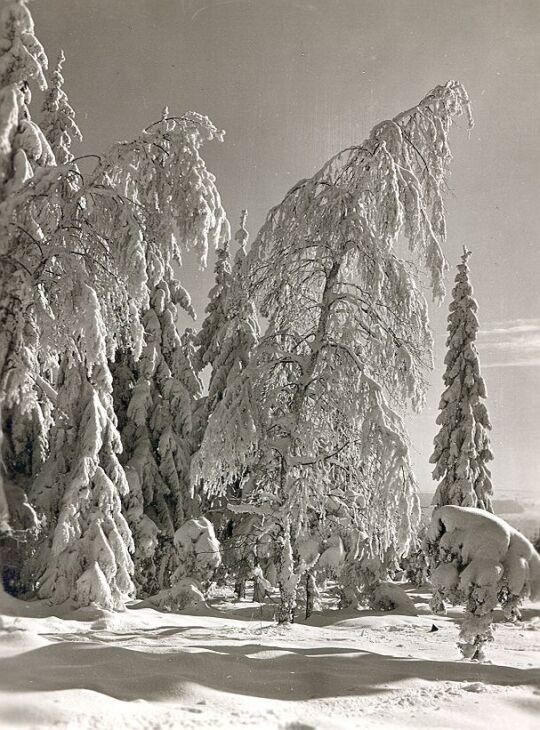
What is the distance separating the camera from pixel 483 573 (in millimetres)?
7668

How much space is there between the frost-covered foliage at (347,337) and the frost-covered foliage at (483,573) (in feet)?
2.33

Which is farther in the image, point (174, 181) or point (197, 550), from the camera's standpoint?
point (197, 550)

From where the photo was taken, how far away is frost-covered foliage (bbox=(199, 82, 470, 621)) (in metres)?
8.69

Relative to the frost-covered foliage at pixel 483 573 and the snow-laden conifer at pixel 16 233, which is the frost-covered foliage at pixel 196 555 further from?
the snow-laden conifer at pixel 16 233

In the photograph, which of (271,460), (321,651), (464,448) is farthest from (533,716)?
(464,448)

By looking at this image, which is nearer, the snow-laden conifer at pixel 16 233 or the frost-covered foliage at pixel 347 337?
the snow-laden conifer at pixel 16 233

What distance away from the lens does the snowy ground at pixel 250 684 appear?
449 centimetres

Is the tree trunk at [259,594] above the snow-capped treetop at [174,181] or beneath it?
beneath

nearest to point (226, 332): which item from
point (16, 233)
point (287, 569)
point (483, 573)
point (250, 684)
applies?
point (287, 569)

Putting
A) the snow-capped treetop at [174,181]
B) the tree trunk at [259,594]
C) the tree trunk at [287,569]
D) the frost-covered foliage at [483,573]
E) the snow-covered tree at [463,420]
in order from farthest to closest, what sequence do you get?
the snow-covered tree at [463,420]
the tree trunk at [259,594]
the tree trunk at [287,569]
the frost-covered foliage at [483,573]
the snow-capped treetop at [174,181]

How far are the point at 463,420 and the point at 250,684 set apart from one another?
691 inches

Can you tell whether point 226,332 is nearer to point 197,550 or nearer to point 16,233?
point 197,550

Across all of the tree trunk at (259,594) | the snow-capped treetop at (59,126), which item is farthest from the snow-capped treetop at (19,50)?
the tree trunk at (259,594)

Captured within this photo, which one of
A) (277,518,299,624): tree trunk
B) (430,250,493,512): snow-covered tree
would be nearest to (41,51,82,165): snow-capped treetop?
(277,518,299,624): tree trunk
